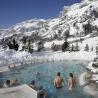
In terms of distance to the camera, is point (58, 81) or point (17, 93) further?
point (58, 81)

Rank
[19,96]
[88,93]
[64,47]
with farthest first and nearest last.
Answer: [64,47] < [88,93] < [19,96]

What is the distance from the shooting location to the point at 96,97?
16.8m

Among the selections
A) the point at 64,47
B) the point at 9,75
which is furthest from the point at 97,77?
the point at 64,47

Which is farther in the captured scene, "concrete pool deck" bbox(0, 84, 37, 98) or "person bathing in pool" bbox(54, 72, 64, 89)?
"person bathing in pool" bbox(54, 72, 64, 89)

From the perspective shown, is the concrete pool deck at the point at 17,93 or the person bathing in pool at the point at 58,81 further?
the person bathing in pool at the point at 58,81

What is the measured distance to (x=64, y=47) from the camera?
8725 cm

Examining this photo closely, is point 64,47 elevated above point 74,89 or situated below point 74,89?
above

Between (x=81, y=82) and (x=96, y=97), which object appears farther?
(x=81, y=82)

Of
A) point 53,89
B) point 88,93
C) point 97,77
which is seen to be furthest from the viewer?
point 97,77

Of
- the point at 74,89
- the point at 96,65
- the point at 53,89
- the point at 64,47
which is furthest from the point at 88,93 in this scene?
the point at 64,47

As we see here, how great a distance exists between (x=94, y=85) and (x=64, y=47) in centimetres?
6740

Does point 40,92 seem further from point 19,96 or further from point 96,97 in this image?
point 96,97

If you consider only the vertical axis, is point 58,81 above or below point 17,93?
above

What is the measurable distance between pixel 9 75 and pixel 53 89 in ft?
45.1
